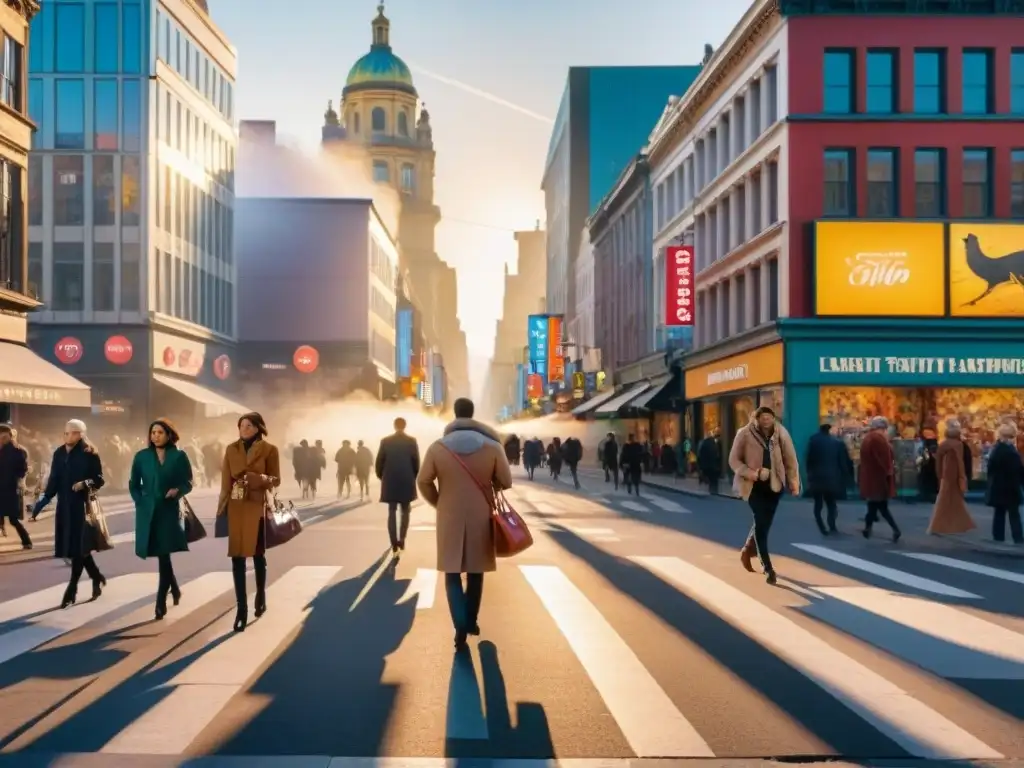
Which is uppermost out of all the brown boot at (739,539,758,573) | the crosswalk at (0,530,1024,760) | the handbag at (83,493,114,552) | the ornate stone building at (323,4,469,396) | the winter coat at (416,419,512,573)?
the ornate stone building at (323,4,469,396)

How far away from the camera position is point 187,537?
34.4 feet

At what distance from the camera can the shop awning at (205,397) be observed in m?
48.2

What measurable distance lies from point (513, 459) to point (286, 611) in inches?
1610

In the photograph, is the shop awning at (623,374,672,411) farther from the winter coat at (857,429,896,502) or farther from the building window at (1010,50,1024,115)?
the winter coat at (857,429,896,502)

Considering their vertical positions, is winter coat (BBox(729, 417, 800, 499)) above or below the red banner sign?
below

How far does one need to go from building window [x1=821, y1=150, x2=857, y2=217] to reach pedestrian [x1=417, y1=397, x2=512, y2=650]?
27.4 meters

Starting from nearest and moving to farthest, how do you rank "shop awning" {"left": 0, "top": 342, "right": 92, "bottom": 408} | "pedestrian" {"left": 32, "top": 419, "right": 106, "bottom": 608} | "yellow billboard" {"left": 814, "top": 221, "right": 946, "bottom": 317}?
"pedestrian" {"left": 32, "top": 419, "right": 106, "bottom": 608} < "shop awning" {"left": 0, "top": 342, "right": 92, "bottom": 408} < "yellow billboard" {"left": 814, "top": 221, "right": 946, "bottom": 317}

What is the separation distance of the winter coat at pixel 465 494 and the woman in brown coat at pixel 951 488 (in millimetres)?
10773

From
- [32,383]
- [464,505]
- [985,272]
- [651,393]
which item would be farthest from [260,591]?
[651,393]

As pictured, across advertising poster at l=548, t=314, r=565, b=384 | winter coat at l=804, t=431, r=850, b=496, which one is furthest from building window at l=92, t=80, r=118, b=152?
advertising poster at l=548, t=314, r=565, b=384

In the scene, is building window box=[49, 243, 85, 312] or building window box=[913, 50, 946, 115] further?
building window box=[49, 243, 85, 312]

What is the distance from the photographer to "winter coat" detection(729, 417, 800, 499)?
12828 millimetres

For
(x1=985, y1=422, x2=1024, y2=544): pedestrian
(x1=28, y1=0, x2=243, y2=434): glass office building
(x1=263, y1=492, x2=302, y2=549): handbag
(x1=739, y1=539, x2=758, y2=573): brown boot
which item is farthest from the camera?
(x1=28, y1=0, x2=243, y2=434): glass office building

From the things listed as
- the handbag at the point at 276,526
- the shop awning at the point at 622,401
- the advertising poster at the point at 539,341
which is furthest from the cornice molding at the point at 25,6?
the advertising poster at the point at 539,341
